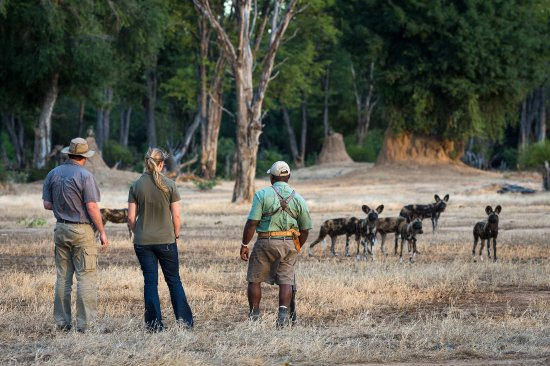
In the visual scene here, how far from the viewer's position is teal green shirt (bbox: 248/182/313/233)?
1190cm

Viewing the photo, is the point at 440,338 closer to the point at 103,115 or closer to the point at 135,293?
the point at 135,293

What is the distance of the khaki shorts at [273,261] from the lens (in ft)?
39.2

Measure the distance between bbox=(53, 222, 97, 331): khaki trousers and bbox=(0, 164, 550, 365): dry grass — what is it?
0.94ft

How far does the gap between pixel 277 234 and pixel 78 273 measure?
7.04ft

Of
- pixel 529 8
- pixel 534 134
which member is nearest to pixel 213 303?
pixel 529 8

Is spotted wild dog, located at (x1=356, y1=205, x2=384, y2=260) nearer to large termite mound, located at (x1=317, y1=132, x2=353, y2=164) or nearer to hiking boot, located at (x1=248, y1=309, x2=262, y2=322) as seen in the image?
hiking boot, located at (x1=248, y1=309, x2=262, y2=322)

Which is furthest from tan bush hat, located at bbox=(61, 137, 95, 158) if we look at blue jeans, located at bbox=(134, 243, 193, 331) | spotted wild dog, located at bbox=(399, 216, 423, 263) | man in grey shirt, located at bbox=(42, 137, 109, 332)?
spotted wild dog, located at bbox=(399, 216, 423, 263)

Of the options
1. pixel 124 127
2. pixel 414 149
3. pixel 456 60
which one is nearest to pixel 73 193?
pixel 456 60

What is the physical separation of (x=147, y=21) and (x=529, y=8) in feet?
63.9

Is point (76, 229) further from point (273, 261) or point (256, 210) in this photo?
point (273, 261)

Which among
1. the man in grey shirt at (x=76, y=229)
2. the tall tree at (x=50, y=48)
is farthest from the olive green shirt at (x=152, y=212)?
the tall tree at (x=50, y=48)

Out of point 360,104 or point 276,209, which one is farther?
point 360,104

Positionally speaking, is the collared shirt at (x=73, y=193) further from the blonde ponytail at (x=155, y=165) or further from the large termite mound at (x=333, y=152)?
the large termite mound at (x=333, y=152)

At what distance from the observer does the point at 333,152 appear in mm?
68125
